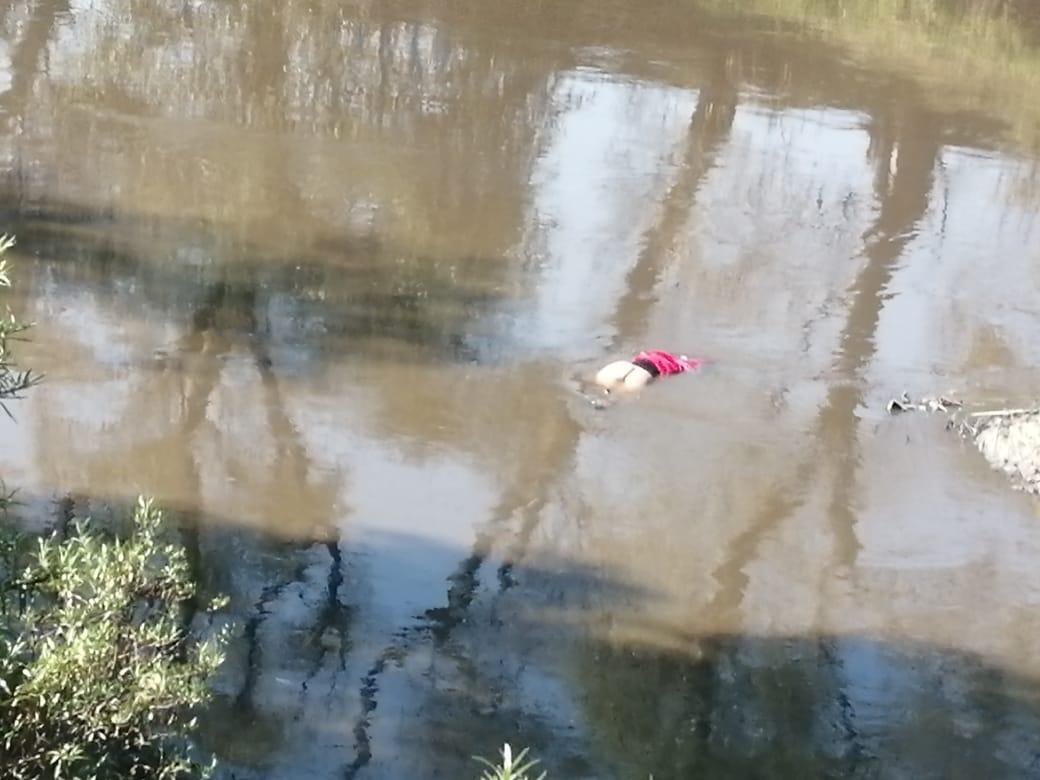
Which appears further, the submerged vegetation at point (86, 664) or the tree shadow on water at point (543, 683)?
the tree shadow on water at point (543, 683)

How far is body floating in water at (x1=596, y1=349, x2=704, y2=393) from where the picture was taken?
870 cm

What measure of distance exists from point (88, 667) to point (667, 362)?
5.64 metres

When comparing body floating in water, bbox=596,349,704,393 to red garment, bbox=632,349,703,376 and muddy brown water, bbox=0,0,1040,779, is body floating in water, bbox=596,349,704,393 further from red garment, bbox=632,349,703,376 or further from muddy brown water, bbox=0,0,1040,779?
muddy brown water, bbox=0,0,1040,779

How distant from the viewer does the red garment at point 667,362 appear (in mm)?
8883

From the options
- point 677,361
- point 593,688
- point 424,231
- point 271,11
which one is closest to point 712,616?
point 593,688

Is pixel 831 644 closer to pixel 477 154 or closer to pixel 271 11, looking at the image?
pixel 477 154

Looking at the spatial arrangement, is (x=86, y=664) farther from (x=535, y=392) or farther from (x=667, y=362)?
(x=667, y=362)

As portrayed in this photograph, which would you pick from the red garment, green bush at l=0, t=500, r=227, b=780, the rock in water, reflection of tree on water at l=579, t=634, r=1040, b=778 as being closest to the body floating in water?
the red garment

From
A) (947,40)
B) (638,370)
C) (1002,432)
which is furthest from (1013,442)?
(947,40)

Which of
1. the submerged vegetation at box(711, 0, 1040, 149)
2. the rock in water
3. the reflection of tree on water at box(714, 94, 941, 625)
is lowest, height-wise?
the reflection of tree on water at box(714, 94, 941, 625)

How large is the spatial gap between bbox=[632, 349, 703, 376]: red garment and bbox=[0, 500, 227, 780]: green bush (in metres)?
5.10

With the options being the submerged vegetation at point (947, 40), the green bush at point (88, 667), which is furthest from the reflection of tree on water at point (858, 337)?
the green bush at point (88, 667)

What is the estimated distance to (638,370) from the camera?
8.73m

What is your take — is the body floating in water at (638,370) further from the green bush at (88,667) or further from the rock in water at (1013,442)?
the green bush at (88,667)
